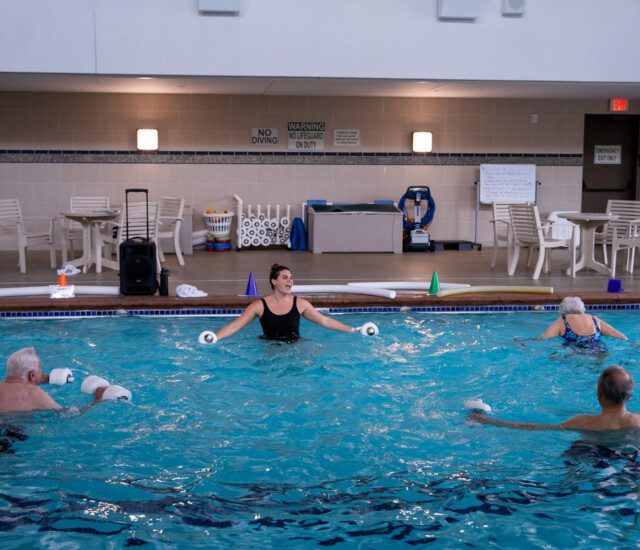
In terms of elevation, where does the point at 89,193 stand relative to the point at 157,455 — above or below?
above

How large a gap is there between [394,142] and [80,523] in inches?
422

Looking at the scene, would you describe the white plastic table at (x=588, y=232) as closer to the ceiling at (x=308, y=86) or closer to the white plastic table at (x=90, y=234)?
the ceiling at (x=308, y=86)

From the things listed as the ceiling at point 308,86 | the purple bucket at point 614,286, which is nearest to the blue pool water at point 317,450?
the purple bucket at point 614,286

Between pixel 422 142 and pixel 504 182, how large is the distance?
150 cm

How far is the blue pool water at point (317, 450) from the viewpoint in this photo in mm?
3678

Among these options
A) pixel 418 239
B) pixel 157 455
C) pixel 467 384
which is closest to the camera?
pixel 157 455

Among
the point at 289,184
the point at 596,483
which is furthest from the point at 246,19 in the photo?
the point at 596,483

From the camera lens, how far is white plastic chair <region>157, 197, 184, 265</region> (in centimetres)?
1092

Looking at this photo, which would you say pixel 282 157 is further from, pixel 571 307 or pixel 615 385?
pixel 615 385

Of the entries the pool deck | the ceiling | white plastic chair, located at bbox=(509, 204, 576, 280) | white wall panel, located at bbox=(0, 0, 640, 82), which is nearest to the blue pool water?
the pool deck

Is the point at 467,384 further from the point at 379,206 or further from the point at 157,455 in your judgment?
the point at 379,206

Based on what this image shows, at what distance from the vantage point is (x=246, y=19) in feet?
32.0

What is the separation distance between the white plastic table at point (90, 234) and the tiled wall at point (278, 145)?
114 inches

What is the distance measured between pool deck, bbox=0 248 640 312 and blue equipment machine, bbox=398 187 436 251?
0.93 feet
